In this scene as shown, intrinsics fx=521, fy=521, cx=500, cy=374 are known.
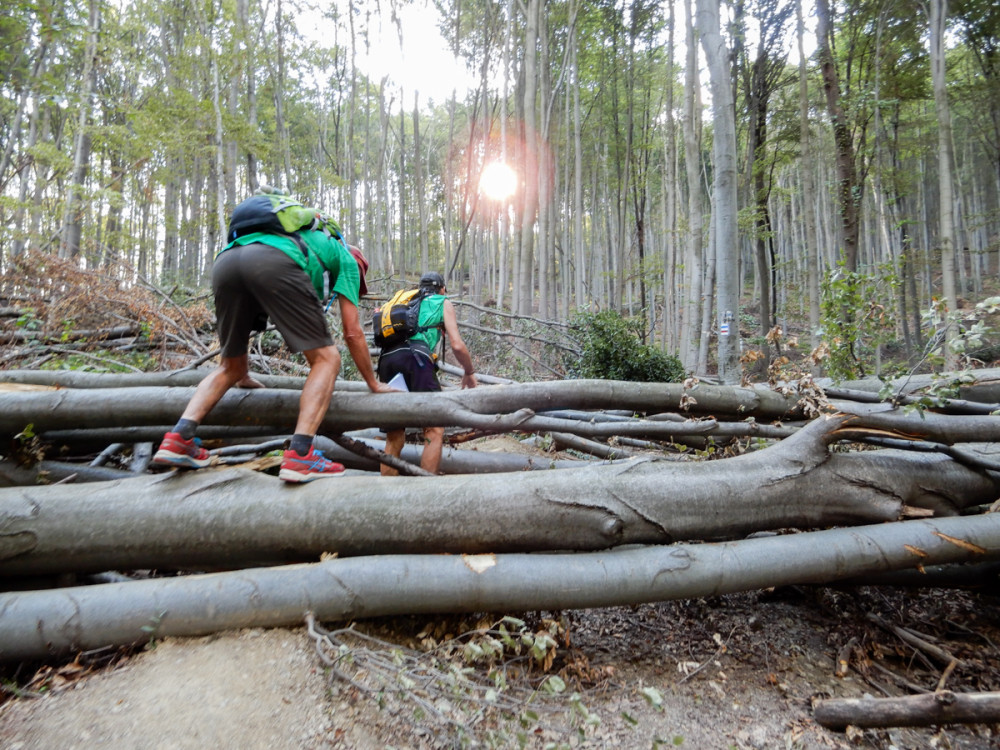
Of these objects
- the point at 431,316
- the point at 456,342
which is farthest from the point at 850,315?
the point at 431,316

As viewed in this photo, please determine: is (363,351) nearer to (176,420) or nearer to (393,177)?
(176,420)

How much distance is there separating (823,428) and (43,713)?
3543mm

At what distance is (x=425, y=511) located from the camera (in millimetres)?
2404

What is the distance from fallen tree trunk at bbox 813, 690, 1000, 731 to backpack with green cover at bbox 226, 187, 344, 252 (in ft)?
10.7

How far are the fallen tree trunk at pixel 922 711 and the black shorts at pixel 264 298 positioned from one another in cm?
289

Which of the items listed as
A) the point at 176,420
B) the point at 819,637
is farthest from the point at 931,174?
the point at 176,420

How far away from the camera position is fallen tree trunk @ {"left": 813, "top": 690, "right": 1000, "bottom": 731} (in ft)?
6.77

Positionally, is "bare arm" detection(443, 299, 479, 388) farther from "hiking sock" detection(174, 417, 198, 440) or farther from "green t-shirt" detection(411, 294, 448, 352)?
"hiking sock" detection(174, 417, 198, 440)

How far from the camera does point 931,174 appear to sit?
25.3 meters

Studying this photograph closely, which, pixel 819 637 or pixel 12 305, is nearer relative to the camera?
pixel 819 637

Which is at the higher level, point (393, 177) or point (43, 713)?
point (393, 177)

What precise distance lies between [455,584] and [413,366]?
1.90 meters

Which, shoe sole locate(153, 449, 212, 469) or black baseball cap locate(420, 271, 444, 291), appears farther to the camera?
black baseball cap locate(420, 271, 444, 291)

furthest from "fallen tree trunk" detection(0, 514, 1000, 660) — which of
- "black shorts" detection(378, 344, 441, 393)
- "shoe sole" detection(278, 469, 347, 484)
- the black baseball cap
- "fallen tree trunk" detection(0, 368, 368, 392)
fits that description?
the black baseball cap
